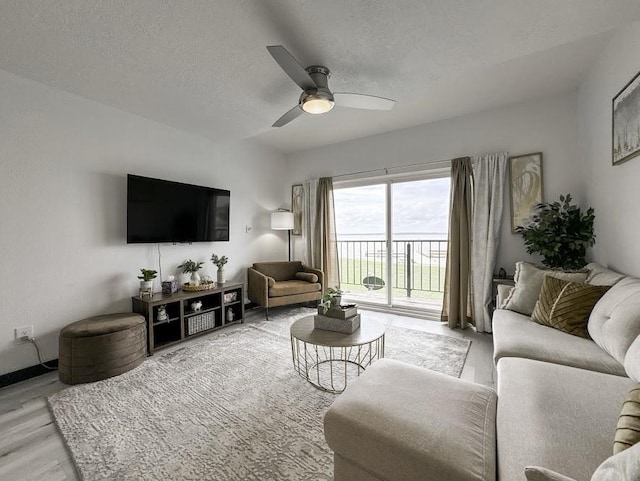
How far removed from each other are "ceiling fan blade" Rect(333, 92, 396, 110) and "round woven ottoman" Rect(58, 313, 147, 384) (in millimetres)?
2615

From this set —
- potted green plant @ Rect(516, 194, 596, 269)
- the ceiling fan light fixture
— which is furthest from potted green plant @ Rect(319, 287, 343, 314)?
potted green plant @ Rect(516, 194, 596, 269)

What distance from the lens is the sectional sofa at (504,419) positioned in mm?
815

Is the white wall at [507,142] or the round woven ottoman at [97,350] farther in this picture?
the white wall at [507,142]

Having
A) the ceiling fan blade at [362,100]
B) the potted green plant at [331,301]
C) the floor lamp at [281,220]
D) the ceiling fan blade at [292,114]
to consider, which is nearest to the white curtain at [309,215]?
the floor lamp at [281,220]

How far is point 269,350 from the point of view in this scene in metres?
2.72

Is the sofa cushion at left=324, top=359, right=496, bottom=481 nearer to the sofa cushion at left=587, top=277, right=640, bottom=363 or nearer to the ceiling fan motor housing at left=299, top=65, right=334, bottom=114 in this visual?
the sofa cushion at left=587, top=277, right=640, bottom=363

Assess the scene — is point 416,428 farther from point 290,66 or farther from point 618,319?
point 290,66

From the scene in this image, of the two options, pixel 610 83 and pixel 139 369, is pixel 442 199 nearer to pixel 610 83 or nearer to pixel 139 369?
pixel 610 83

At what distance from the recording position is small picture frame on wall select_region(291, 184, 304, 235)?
Answer: 4.84 meters

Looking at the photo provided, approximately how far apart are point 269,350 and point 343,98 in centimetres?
242

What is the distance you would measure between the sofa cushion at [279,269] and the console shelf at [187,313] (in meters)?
0.67

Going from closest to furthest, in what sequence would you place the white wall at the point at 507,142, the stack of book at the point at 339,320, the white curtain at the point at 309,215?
the stack of book at the point at 339,320
the white wall at the point at 507,142
the white curtain at the point at 309,215

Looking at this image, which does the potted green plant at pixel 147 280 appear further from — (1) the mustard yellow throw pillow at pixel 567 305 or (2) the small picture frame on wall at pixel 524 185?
(2) the small picture frame on wall at pixel 524 185

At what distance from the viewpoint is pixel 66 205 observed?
8.19ft
